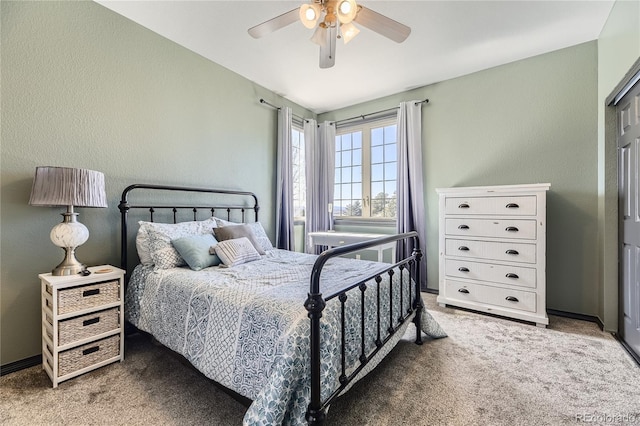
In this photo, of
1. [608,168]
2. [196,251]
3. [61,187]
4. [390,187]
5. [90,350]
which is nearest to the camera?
[61,187]

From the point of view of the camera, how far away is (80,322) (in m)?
1.77

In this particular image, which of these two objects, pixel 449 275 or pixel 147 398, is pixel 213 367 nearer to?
pixel 147 398

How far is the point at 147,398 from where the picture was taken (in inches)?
62.8

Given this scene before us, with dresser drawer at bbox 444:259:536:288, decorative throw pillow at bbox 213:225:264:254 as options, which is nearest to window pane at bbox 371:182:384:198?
dresser drawer at bbox 444:259:536:288

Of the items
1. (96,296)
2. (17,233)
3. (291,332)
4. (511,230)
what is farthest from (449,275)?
(17,233)

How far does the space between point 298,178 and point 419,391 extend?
3173 mm

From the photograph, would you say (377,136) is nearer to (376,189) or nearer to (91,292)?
(376,189)

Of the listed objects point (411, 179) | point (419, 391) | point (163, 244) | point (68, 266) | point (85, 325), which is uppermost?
→ point (411, 179)

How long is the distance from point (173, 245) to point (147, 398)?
1008mm

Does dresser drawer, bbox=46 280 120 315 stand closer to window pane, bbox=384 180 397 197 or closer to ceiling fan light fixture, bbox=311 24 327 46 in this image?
ceiling fan light fixture, bbox=311 24 327 46

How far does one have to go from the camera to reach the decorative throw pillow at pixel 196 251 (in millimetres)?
2074

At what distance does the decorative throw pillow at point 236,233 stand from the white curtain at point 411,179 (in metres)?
1.90

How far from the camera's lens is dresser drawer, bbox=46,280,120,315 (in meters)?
1.70

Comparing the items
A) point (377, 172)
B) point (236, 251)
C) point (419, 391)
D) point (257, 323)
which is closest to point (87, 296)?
point (236, 251)
